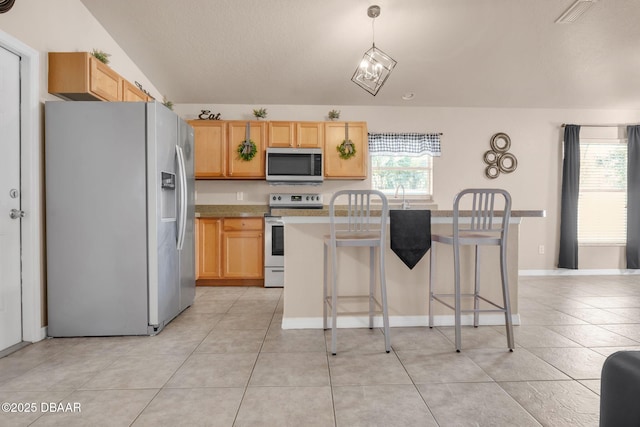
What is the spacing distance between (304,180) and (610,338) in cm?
339

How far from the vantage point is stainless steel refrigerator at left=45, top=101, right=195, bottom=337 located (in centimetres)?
241

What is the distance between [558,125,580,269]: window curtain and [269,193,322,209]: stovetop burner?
11.5 feet

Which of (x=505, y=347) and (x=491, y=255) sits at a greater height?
(x=491, y=255)

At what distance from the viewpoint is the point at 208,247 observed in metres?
4.31

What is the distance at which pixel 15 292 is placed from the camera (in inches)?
89.4

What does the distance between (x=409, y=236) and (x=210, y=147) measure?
3.11 meters

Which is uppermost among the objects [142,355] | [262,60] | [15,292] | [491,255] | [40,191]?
[262,60]

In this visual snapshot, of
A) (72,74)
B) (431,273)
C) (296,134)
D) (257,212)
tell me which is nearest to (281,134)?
(296,134)

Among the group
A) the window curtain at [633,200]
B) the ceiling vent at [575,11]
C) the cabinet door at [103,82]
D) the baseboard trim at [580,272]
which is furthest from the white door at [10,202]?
the window curtain at [633,200]

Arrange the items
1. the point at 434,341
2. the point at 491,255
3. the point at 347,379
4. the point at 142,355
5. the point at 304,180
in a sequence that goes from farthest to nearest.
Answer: the point at 304,180, the point at 491,255, the point at 434,341, the point at 142,355, the point at 347,379

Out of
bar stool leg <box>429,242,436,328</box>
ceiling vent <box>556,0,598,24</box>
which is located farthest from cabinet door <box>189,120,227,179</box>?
ceiling vent <box>556,0,598,24</box>

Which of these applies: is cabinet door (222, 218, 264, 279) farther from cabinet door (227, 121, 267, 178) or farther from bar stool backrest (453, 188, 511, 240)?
bar stool backrest (453, 188, 511, 240)

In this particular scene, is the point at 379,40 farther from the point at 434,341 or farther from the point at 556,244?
the point at 556,244

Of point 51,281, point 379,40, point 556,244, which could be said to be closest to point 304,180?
point 379,40
